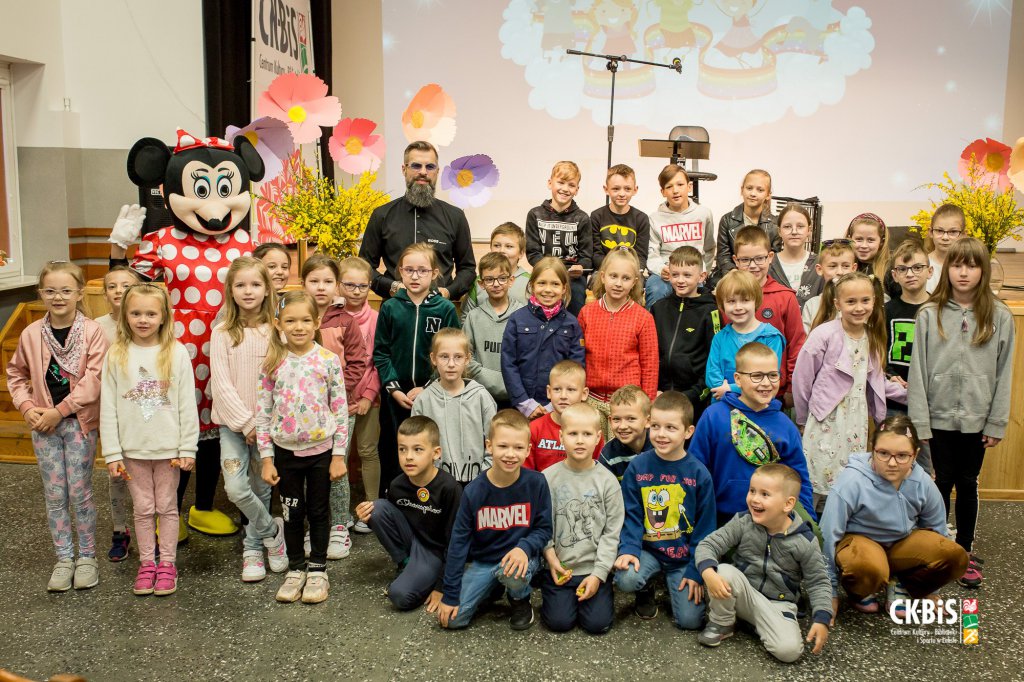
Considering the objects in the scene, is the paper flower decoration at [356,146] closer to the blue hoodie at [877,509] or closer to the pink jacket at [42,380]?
the pink jacket at [42,380]

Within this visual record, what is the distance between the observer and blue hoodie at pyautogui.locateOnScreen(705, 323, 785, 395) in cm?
329

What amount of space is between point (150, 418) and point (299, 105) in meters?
1.90

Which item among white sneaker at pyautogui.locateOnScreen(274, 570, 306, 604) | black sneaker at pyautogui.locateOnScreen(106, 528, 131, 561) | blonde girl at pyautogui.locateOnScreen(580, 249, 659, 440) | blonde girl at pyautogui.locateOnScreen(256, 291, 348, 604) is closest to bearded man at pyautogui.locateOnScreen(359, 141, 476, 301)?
blonde girl at pyautogui.locateOnScreen(580, 249, 659, 440)

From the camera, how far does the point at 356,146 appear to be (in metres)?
4.38

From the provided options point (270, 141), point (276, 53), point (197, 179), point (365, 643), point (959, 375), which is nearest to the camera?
point (365, 643)

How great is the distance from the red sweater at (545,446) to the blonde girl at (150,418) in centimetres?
123

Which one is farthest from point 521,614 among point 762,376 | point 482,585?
point 762,376

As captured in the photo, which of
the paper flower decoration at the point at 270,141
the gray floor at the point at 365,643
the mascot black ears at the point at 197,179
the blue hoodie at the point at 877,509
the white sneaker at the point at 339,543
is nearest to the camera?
the gray floor at the point at 365,643

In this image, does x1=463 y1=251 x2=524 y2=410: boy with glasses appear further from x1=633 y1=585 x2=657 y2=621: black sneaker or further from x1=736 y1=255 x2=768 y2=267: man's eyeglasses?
x1=633 y1=585 x2=657 y2=621: black sneaker

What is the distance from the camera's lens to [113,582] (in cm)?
311

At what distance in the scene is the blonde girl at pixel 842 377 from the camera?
318 centimetres

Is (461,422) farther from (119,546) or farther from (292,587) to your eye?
(119,546)

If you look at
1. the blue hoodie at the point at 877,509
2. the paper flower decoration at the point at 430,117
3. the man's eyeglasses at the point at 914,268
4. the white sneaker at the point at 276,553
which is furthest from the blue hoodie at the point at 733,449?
the paper flower decoration at the point at 430,117

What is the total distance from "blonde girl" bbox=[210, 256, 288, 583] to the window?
2.80m
